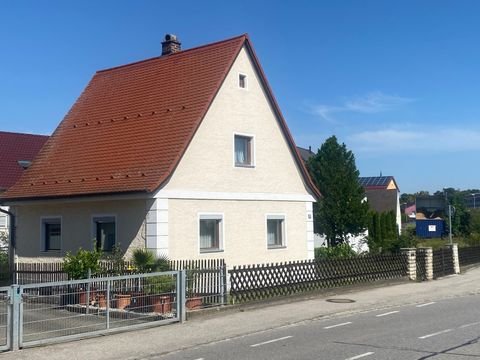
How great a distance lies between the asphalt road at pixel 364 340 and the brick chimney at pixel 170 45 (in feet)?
47.9

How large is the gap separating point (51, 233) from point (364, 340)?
1340 centimetres

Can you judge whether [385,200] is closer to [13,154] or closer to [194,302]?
[13,154]

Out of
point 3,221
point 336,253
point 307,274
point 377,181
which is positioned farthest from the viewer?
point 377,181

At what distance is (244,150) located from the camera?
21.7 metres

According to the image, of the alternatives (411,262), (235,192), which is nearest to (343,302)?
(235,192)

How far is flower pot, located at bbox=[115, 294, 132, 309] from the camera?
12955 millimetres

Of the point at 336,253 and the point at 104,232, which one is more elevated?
the point at 104,232

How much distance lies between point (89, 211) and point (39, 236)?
2585 millimetres

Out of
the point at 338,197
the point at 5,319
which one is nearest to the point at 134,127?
the point at 5,319

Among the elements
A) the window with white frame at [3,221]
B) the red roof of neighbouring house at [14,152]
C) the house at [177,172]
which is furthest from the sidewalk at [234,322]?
the red roof of neighbouring house at [14,152]

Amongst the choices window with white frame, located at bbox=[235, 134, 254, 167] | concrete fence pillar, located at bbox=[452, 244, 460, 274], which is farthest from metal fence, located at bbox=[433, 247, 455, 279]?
window with white frame, located at bbox=[235, 134, 254, 167]

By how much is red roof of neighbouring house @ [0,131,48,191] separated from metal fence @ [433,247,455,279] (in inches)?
950

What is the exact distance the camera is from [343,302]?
1675 cm

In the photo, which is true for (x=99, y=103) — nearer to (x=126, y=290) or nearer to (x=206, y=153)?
(x=206, y=153)
